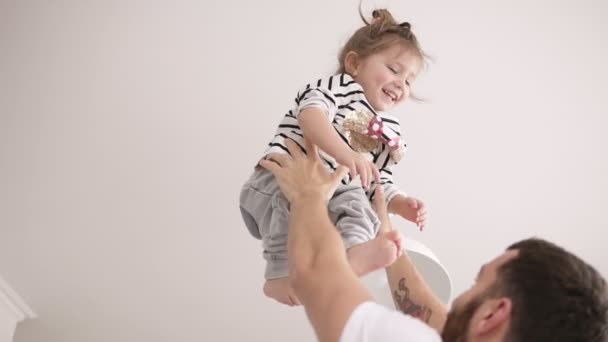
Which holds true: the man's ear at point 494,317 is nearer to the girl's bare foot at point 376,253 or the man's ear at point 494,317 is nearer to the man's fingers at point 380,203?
the girl's bare foot at point 376,253

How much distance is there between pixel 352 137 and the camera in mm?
1352

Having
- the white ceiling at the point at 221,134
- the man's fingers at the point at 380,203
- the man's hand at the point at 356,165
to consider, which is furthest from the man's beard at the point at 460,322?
the white ceiling at the point at 221,134

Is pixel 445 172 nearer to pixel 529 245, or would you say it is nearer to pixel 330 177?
pixel 330 177

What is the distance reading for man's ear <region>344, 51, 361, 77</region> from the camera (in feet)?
4.64

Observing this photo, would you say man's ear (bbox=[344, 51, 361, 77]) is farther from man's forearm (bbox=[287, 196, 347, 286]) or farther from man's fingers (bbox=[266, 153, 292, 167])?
man's forearm (bbox=[287, 196, 347, 286])

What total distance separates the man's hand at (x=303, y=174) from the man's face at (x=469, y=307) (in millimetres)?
286

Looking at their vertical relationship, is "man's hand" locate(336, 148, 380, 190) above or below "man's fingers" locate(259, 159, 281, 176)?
below

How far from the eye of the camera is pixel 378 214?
4.58ft

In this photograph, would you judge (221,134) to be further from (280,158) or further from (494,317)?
(494,317)

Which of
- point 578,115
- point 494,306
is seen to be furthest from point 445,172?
point 494,306

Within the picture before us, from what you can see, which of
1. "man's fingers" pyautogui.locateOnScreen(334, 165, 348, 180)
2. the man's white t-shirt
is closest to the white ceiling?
"man's fingers" pyautogui.locateOnScreen(334, 165, 348, 180)

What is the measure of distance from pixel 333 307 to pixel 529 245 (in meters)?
0.31

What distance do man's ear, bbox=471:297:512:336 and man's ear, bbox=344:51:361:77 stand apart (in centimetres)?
60

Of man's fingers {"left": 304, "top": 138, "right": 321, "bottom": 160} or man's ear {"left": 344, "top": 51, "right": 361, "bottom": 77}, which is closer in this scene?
man's fingers {"left": 304, "top": 138, "right": 321, "bottom": 160}
